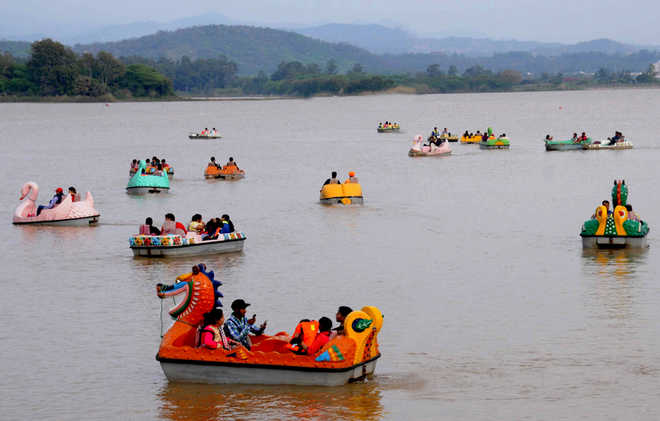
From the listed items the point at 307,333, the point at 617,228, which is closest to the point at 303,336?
the point at 307,333

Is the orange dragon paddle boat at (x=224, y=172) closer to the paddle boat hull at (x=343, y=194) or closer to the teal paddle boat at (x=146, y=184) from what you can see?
the teal paddle boat at (x=146, y=184)

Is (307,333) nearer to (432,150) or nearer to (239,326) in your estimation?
(239,326)

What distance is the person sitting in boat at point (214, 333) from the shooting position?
16359 mm

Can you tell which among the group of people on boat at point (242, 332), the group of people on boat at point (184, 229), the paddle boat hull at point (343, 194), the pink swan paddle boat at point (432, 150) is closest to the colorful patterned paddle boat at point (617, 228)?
the group of people on boat at point (184, 229)

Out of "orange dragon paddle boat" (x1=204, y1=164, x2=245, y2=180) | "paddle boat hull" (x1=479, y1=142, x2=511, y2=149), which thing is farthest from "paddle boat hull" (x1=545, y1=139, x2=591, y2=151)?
"orange dragon paddle boat" (x1=204, y1=164, x2=245, y2=180)

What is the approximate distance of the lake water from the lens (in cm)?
1633

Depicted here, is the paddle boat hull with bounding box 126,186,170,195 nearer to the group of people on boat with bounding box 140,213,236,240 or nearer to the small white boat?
the group of people on boat with bounding box 140,213,236,240

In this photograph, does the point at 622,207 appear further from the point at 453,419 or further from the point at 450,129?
the point at 450,129

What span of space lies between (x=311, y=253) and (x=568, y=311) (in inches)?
385

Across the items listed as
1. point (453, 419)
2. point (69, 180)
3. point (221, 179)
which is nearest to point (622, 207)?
point (453, 419)

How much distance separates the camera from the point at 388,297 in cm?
2336

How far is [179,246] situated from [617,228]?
1212 cm

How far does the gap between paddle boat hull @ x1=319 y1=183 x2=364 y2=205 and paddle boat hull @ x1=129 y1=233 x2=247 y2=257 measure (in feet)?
39.3

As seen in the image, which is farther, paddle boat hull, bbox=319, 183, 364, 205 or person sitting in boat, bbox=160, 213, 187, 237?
paddle boat hull, bbox=319, 183, 364, 205
